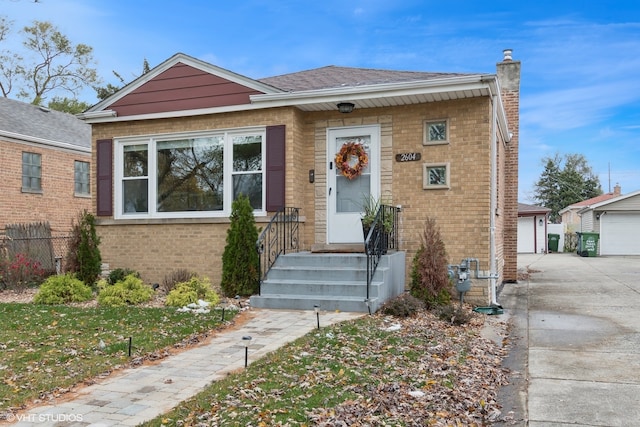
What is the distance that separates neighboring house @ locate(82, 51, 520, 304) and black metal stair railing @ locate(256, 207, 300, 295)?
21 centimetres

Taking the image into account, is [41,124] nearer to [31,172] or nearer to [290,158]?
[31,172]

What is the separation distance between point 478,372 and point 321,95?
225 inches

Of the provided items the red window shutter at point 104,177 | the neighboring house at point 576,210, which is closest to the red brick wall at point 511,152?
the red window shutter at point 104,177

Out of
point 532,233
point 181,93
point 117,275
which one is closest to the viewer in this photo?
point 117,275

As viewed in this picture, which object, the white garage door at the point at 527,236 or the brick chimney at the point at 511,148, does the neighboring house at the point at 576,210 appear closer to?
the white garage door at the point at 527,236

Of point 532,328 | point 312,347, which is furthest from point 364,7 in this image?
point 312,347

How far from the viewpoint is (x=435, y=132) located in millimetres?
9203

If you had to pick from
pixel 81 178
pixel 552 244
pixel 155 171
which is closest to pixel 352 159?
pixel 155 171

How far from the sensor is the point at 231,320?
7145 millimetres

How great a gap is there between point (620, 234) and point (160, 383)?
28378mm

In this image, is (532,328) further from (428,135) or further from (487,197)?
(428,135)

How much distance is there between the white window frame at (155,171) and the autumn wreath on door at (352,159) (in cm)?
146

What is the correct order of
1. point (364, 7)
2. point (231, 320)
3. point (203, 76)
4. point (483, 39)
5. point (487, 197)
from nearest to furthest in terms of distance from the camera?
point (231, 320) → point (487, 197) → point (203, 76) → point (364, 7) → point (483, 39)

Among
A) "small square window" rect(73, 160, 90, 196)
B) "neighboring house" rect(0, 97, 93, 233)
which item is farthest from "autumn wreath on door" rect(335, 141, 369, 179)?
"small square window" rect(73, 160, 90, 196)
